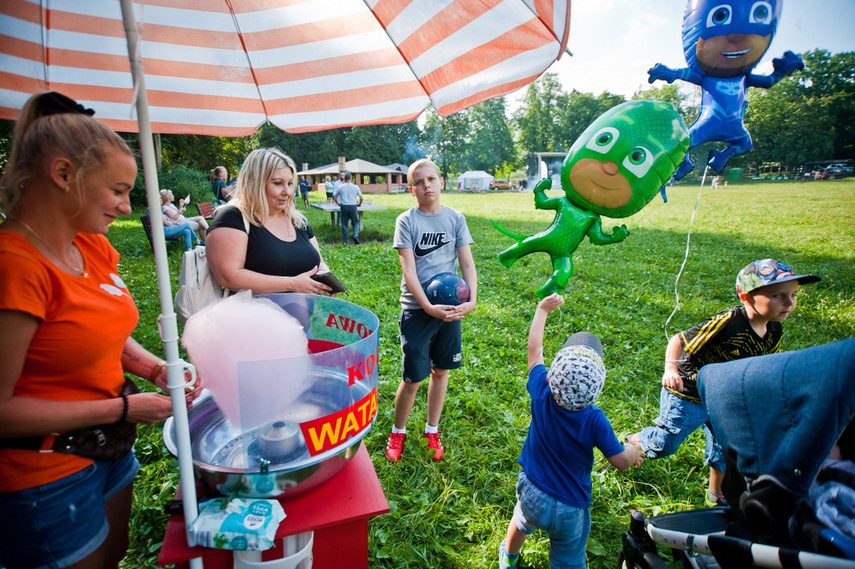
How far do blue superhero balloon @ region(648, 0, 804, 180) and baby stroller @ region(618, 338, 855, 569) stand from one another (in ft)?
3.46

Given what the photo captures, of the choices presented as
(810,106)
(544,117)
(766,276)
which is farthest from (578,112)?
(766,276)

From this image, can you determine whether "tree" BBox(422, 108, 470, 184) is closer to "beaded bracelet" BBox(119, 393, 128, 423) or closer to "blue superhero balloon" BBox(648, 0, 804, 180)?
"blue superhero balloon" BBox(648, 0, 804, 180)

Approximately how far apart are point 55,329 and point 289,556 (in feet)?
3.13

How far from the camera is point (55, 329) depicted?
1.10m

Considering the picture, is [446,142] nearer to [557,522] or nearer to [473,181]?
[473,181]

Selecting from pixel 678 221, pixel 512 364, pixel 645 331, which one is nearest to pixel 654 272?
pixel 645 331

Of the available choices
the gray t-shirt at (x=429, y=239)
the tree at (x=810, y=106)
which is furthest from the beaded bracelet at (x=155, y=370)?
the tree at (x=810, y=106)

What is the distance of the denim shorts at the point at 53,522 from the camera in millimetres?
1127

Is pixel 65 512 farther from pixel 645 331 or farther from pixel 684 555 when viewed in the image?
pixel 645 331

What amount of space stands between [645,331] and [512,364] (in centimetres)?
206

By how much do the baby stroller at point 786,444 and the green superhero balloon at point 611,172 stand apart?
0.74 metres

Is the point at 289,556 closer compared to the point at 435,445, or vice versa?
the point at 289,556

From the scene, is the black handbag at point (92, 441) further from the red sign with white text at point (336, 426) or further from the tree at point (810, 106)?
the tree at point (810, 106)

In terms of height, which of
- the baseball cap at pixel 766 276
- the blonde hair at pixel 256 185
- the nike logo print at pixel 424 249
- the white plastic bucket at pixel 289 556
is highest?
the blonde hair at pixel 256 185
